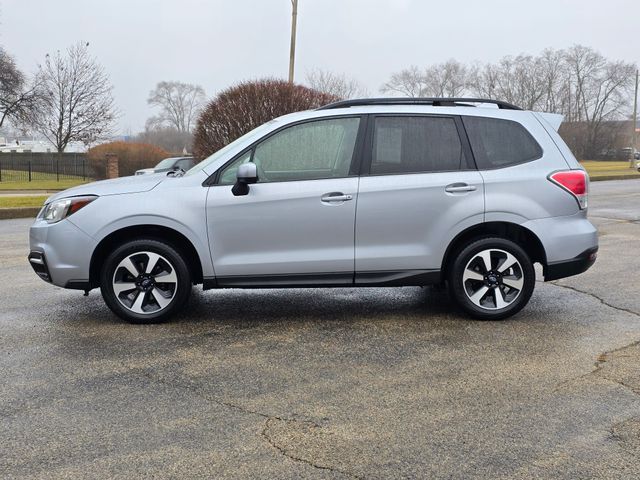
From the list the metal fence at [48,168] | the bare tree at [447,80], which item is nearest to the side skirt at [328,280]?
the metal fence at [48,168]

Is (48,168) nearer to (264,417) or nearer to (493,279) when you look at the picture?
(493,279)

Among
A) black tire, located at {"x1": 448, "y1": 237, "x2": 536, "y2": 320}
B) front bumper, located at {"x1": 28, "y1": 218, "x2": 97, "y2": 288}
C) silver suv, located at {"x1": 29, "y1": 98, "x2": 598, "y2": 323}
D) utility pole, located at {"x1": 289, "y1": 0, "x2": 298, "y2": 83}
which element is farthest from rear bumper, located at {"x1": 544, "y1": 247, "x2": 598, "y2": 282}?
utility pole, located at {"x1": 289, "y1": 0, "x2": 298, "y2": 83}

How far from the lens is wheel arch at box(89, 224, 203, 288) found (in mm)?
5242

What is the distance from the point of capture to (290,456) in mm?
3066

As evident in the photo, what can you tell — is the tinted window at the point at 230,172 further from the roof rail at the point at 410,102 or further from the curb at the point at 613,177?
the curb at the point at 613,177

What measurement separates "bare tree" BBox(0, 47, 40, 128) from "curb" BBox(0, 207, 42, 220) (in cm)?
2973

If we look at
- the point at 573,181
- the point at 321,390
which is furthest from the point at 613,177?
the point at 321,390

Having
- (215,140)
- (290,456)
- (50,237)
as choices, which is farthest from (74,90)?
(290,456)

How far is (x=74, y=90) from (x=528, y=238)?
1645 inches

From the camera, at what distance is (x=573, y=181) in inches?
213

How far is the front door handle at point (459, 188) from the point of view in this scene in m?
5.30

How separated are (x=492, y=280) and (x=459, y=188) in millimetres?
853

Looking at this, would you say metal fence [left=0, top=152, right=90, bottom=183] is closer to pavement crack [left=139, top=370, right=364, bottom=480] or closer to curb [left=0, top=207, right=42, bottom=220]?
curb [left=0, top=207, right=42, bottom=220]

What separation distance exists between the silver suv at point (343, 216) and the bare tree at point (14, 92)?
41153 millimetres
